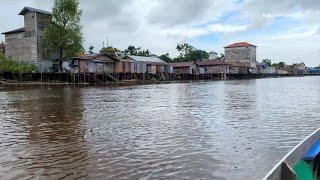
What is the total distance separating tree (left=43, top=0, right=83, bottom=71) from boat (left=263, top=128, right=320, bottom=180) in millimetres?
49633

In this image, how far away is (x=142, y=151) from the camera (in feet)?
27.6

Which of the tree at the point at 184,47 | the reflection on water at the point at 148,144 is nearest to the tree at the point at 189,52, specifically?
the tree at the point at 184,47

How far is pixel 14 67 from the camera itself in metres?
52.8

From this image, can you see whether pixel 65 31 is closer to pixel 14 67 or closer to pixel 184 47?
pixel 14 67

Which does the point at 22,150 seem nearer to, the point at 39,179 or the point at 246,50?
the point at 39,179

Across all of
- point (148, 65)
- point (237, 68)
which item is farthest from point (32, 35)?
point (237, 68)

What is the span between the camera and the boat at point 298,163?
152 inches

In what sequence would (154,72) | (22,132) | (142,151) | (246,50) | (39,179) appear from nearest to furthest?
1. (39,179)
2. (142,151)
3. (22,132)
4. (154,72)
5. (246,50)

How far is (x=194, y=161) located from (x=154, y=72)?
6600cm

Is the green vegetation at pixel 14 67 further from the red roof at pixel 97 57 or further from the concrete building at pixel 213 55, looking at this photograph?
the concrete building at pixel 213 55

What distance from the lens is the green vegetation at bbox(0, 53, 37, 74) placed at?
52.6 meters

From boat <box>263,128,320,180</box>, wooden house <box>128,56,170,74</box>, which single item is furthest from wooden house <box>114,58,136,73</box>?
→ boat <box>263,128,320,180</box>

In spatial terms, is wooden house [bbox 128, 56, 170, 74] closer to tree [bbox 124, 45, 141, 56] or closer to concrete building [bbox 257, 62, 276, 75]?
tree [bbox 124, 45, 141, 56]

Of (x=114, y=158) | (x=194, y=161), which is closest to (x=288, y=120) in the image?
(x=194, y=161)
